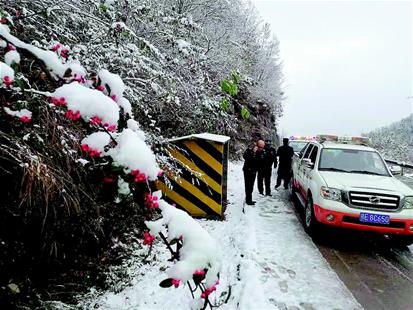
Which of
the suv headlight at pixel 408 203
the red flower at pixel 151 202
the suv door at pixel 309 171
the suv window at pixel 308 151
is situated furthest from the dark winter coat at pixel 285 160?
the red flower at pixel 151 202

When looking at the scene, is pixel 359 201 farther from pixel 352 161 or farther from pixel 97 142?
pixel 97 142

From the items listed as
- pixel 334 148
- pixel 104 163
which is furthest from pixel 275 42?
pixel 104 163

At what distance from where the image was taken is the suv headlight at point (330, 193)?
605cm

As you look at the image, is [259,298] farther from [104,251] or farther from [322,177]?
[322,177]

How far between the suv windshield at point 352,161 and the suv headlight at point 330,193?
1182 millimetres

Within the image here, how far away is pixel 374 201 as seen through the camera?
591 centimetres

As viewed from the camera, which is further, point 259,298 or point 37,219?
point 259,298

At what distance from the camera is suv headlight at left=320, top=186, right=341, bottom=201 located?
6055mm

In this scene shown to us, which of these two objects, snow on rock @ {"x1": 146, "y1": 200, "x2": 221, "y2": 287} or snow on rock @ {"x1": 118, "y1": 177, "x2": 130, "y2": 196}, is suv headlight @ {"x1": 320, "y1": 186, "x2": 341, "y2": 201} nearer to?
snow on rock @ {"x1": 146, "y1": 200, "x2": 221, "y2": 287}

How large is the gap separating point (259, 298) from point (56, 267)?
7.85ft

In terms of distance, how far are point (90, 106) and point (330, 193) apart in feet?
18.3

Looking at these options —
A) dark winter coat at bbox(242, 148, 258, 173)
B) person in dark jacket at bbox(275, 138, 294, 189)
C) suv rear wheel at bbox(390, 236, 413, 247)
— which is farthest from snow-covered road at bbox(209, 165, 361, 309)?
person in dark jacket at bbox(275, 138, 294, 189)

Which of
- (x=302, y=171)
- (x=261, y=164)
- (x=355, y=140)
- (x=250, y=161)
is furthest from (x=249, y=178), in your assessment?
(x=355, y=140)

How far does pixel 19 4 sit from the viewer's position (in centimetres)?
356
